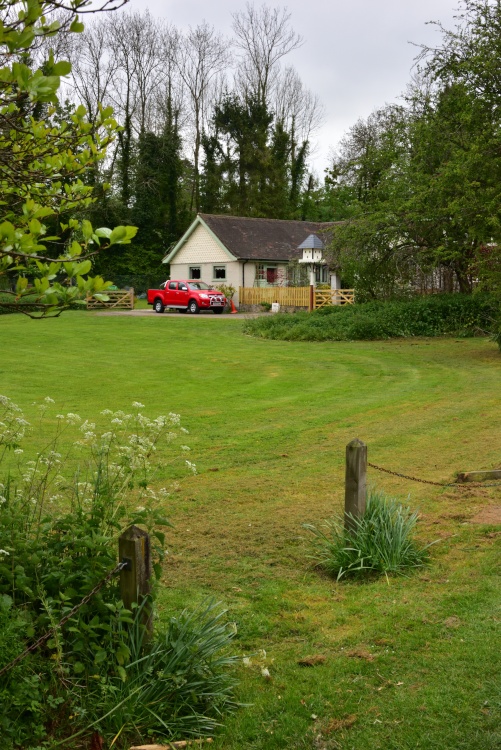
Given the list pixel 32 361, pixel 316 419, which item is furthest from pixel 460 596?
pixel 32 361

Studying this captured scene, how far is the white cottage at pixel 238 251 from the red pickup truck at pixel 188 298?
303 cm

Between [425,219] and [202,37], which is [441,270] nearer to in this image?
[425,219]

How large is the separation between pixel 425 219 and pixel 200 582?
24.2 meters

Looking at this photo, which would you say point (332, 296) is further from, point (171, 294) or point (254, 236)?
point (254, 236)

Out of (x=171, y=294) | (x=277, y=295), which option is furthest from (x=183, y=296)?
(x=277, y=295)

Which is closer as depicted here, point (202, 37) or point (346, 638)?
point (346, 638)

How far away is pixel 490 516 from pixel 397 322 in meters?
22.3

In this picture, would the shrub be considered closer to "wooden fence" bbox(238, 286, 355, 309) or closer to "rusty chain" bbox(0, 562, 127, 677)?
"rusty chain" bbox(0, 562, 127, 677)

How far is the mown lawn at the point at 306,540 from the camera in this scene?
4.48 m

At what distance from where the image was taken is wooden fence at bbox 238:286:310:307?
42094mm

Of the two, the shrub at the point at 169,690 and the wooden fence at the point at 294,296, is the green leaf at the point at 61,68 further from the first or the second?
the wooden fence at the point at 294,296

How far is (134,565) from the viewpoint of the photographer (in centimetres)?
434

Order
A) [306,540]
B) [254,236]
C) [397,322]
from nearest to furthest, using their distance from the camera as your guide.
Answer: [306,540]
[397,322]
[254,236]

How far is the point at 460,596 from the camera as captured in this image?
607 cm
